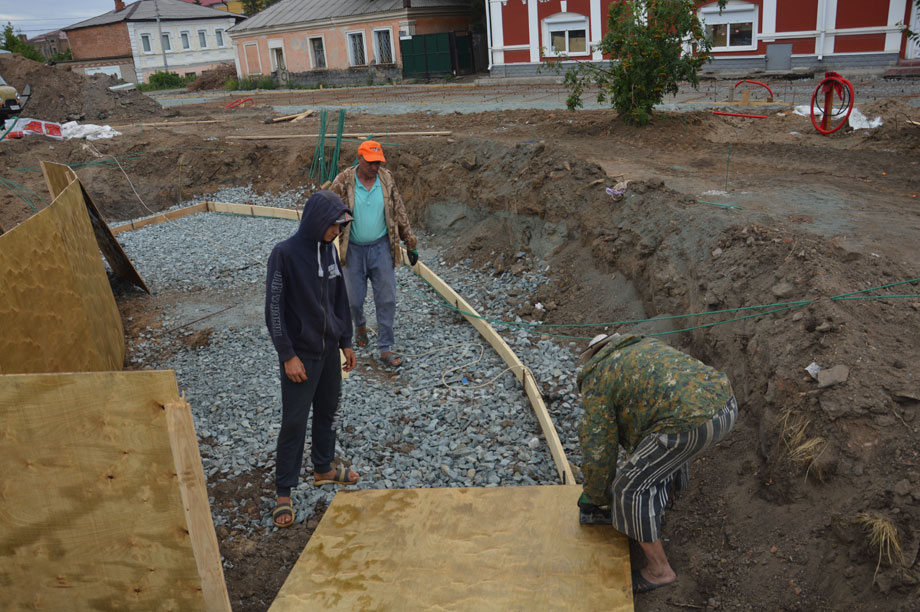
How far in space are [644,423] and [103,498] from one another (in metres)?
2.42

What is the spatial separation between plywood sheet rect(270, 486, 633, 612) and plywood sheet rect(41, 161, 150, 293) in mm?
6201

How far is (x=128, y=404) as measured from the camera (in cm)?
285

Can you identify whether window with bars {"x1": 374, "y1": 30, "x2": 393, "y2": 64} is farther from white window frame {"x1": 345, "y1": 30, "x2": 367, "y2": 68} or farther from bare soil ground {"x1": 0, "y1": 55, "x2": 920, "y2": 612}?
bare soil ground {"x1": 0, "y1": 55, "x2": 920, "y2": 612}

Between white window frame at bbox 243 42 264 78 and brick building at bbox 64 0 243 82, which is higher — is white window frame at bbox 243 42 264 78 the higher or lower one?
the lower one

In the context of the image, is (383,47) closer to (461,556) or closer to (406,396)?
(406,396)

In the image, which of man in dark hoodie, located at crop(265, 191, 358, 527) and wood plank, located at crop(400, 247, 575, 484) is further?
wood plank, located at crop(400, 247, 575, 484)

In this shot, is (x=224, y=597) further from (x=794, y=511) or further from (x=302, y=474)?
(x=794, y=511)

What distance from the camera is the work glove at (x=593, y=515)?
3715 millimetres

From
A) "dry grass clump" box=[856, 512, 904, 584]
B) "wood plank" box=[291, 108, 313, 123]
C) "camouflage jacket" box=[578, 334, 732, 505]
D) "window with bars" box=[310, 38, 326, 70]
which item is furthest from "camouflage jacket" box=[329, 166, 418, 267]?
"window with bars" box=[310, 38, 326, 70]

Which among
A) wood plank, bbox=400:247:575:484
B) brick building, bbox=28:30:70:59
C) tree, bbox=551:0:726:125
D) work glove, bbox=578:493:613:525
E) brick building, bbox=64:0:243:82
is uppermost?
brick building, bbox=28:30:70:59

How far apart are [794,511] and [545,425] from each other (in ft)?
6.30

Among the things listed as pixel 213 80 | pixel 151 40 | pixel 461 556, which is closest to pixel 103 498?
pixel 461 556

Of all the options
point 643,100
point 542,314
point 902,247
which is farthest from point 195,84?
point 902,247

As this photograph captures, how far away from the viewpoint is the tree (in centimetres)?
1108
